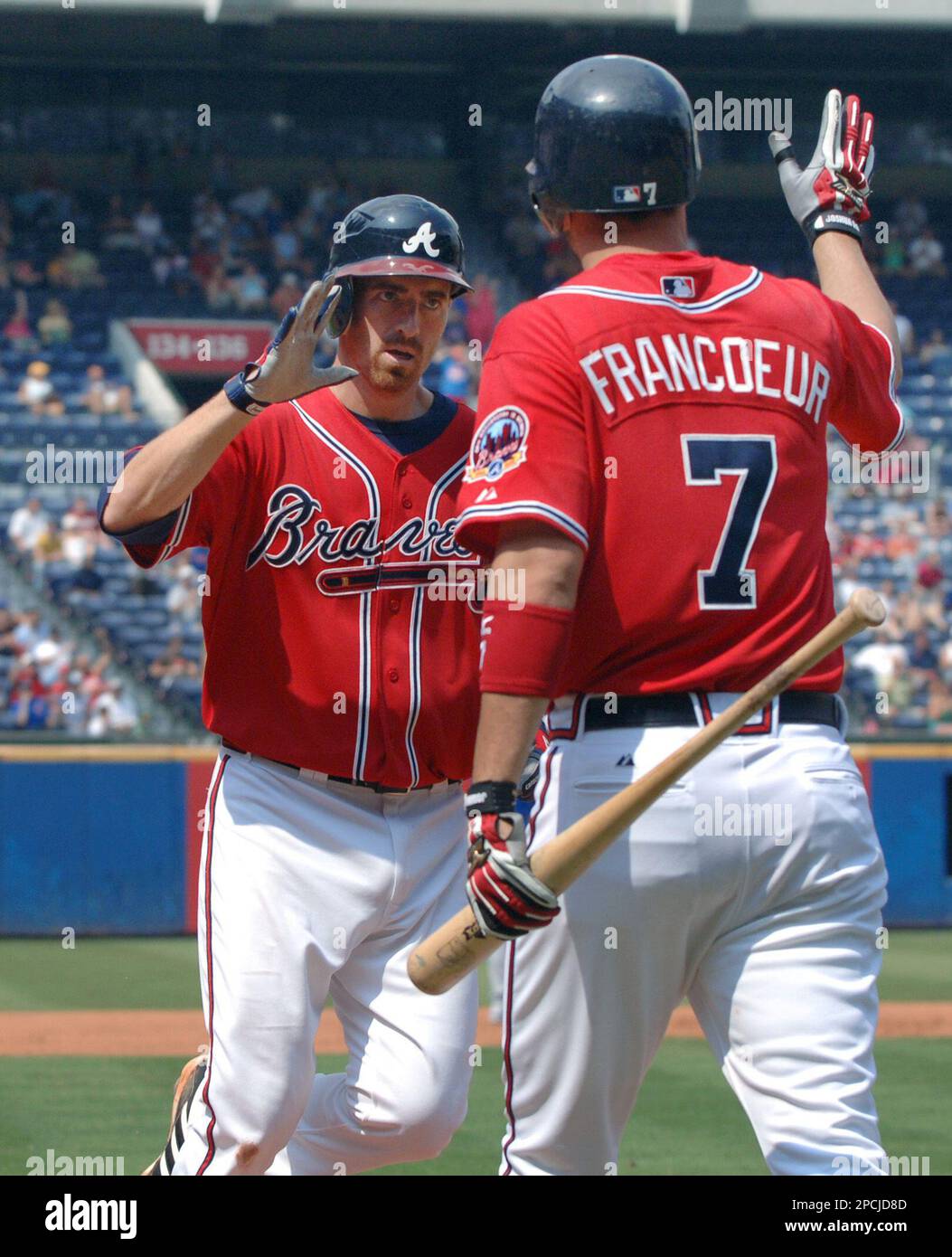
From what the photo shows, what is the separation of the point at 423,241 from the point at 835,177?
0.94 m

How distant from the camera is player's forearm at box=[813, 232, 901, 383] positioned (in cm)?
334

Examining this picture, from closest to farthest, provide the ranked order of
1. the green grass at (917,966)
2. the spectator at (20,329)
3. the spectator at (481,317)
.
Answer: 1. the green grass at (917,966)
2. the spectator at (20,329)
3. the spectator at (481,317)

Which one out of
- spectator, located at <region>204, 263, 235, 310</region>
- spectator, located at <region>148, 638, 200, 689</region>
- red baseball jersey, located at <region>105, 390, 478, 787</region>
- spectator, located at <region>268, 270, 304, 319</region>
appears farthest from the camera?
spectator, located at <region>204, 263, 235, 310</region>

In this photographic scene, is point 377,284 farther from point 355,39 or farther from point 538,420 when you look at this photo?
point 355,39

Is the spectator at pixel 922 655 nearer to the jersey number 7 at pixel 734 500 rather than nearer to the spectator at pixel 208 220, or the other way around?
the spectator at pixel 208 220

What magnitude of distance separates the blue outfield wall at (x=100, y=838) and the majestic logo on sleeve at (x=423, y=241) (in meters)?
7.91

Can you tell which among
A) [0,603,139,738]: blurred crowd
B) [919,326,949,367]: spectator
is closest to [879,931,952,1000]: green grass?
[0,603,139,738]: blurred crowd

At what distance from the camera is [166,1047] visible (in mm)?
7785

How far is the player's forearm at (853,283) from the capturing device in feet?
11.0

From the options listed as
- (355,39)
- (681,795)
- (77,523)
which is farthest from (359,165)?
(681,795)

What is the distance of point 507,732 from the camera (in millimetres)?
2816

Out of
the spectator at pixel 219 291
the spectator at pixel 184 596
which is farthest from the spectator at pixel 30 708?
the spectator at pixel 219 291

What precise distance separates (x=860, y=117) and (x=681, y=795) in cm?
160

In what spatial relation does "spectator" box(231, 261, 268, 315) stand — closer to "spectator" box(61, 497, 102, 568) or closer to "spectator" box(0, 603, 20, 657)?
"spectator" box(61, 497, 102, 568)
